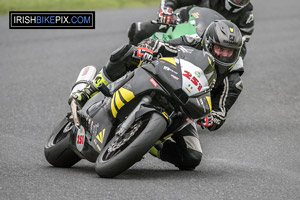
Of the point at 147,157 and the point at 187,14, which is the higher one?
the point at 187,14

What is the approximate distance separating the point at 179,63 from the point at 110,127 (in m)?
0.78

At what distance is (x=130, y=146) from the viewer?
571 centimetres

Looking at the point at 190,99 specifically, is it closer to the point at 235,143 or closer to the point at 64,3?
the point at 235,143

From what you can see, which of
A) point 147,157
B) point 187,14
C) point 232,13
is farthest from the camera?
point 232,13

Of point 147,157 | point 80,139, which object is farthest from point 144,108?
point 147,157

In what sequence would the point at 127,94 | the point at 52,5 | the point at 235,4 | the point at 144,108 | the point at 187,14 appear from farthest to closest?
the point at 52,5
the point at 235,4
the point at 187,14
the point at 127,94
the point at 144,108

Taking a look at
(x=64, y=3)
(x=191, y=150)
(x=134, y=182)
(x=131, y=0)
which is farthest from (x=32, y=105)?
(x=131, y=0)

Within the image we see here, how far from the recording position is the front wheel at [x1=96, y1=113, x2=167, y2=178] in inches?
224

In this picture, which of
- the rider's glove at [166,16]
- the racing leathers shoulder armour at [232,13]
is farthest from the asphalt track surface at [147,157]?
the rider's glove at [166,16]

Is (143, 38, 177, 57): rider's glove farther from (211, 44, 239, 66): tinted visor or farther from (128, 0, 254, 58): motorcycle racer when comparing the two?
(128, 0, 254, 58): motorcycle racer

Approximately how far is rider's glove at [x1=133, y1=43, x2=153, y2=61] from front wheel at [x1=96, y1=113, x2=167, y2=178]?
67 cm

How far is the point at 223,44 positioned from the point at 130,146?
4.53ft

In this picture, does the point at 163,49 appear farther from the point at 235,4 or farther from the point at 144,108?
the point at 235,4

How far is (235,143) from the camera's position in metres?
8.57
